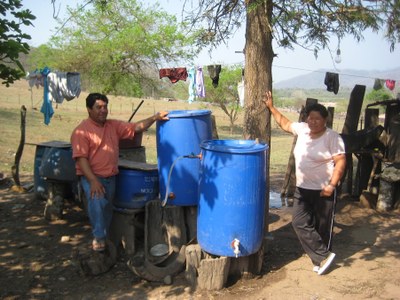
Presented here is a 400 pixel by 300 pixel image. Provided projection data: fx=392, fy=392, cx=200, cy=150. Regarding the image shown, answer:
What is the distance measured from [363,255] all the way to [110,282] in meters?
2.65

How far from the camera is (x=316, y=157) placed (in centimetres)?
354

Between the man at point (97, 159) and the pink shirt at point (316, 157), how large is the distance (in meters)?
1.33

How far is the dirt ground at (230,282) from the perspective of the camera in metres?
3.46

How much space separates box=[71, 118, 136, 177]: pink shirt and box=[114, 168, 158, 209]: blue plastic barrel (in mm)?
224

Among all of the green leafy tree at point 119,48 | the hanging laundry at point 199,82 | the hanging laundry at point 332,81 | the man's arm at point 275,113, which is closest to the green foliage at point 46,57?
the green leafy tree at point 119,48

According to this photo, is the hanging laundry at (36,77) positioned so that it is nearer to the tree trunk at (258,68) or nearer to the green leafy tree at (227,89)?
the tree trunk at (258,68)

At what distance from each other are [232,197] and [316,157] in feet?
2.91

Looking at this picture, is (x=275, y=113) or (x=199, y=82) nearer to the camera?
(x=275, y=113)

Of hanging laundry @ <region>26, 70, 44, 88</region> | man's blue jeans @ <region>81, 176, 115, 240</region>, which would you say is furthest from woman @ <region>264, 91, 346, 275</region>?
hanging laundry @ <region>26, 70, 44, 88</region>

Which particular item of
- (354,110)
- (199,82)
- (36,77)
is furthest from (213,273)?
(199,82)

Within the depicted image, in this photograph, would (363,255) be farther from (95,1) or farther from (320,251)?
(95,1)

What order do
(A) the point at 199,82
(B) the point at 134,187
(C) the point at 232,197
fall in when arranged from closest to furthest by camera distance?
(C) the point at 232,197
(B) the point at 134,187
(A) the point at 199,82

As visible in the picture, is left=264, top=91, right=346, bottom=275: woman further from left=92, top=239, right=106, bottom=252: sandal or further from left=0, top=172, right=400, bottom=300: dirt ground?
left=92, top=239, right=106, bottom=252: sandal

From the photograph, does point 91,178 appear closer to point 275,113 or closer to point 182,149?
point 182,149
